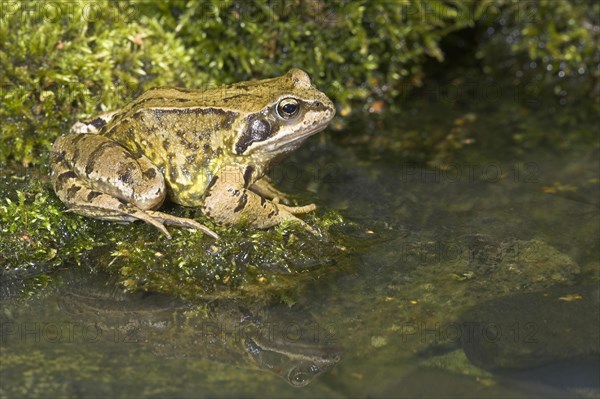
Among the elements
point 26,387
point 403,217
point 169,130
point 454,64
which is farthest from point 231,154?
point 454,64

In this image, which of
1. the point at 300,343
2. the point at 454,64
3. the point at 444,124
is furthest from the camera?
the point at 454,64

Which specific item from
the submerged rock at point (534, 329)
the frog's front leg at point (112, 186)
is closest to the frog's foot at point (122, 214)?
the frog's front leg at point (112, 186)

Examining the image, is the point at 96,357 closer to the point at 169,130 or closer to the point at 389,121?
the point at 169,130

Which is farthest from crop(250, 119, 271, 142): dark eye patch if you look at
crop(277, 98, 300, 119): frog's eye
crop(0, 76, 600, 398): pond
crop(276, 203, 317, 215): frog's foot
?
crop(0, 76, 600, 398): pond

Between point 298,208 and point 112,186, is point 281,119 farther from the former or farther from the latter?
point 112,186

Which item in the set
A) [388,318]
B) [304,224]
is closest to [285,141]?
[304,224]

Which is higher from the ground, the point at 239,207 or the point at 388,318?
the point at 239,207
